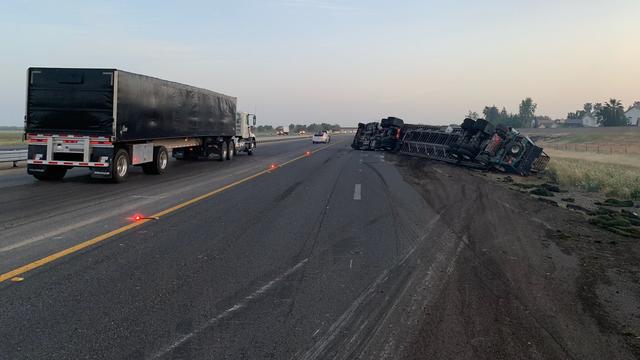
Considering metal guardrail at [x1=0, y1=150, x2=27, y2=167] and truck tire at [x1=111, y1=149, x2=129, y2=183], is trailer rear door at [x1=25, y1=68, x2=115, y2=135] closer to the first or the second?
truck tire at [x1=111, y1=149, x2=129, y2=183]

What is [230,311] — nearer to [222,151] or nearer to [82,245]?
[82,245]

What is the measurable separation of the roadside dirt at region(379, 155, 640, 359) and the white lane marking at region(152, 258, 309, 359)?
4.83ft

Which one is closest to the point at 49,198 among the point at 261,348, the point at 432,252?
the point at 432,252

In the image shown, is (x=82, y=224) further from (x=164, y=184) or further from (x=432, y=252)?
(x=164, y=184)

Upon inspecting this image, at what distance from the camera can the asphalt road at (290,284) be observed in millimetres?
4488

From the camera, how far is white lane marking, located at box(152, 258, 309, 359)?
4328 mm

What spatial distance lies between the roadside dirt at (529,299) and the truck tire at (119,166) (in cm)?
1030

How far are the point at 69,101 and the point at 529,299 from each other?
14.8m

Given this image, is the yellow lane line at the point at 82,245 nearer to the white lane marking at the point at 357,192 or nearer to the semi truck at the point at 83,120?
the white lane marking at the point at 357,192

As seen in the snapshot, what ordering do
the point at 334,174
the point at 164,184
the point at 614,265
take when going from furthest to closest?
1. the point at 334,174
2. the point at 164,184
3. the point at 614,265

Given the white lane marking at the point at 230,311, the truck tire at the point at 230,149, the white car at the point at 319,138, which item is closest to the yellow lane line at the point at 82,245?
the white lane marking at the point at 230,311

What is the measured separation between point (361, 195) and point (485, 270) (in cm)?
787

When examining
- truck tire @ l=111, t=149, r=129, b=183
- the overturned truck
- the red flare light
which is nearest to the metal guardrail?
truck tire @ l=111, t=149, r=129, b=183

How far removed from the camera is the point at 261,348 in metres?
4.38
